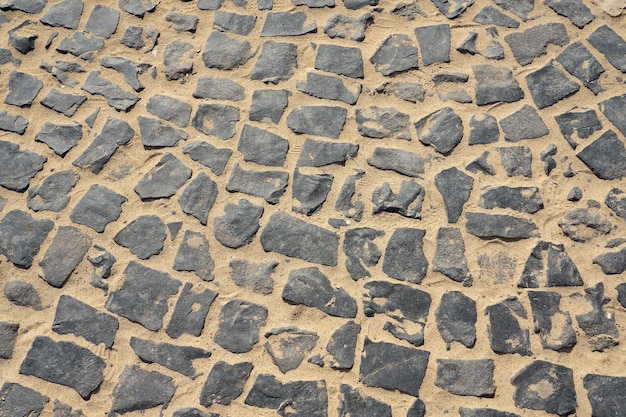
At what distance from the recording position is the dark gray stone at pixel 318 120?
11.2ft

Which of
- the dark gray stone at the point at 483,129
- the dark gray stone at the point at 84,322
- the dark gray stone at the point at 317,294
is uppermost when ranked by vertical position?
the dark gray stone at the point at 483,129

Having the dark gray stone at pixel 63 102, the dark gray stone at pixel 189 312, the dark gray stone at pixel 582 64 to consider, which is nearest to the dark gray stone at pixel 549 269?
the dark gray stone at pixel 582 64

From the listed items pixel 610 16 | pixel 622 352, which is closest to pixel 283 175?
pixel 622 352

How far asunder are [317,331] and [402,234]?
2.03ft

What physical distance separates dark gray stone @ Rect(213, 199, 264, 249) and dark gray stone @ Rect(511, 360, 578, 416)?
53.8 inches

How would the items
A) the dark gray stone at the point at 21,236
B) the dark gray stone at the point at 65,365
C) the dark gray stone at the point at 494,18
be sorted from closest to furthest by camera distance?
the dark gray stone at the point at 65,365 → the dark gray stone at the point at 21,236 → the dark gray stone at the point at 494,18

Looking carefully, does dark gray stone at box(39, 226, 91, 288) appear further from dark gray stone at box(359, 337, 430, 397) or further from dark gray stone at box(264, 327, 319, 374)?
dark gray stone at box(359, 337, 430, 397)

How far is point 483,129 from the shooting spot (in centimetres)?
338

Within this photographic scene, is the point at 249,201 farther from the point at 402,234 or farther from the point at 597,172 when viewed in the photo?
the point at 597,172

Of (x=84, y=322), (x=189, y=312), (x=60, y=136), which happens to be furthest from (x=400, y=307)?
(x=60, y=136)

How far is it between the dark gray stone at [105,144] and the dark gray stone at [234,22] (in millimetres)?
812

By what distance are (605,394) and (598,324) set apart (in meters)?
0.30

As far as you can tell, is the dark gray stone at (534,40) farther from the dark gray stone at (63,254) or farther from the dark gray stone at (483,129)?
the dark gray stone at (63,254)

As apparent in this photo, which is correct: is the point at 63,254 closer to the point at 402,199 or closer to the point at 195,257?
the point at 195,257
